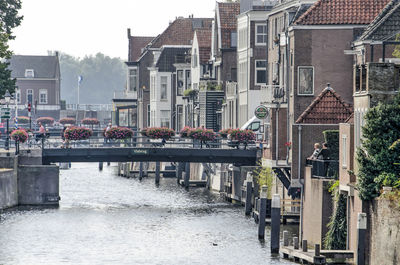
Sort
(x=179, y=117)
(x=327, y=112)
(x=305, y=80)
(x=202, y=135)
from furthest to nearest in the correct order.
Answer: (x=179, y=117), (x=202, y=135), (x=305, y=80), (x=327, y=112)

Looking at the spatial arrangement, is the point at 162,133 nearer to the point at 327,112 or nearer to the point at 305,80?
the point at 305,80

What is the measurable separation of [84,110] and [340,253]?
152 metres

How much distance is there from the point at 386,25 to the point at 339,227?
16.9 meters

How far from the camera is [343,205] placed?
49031 mm

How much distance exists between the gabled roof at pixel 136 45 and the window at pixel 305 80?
77.8 meters

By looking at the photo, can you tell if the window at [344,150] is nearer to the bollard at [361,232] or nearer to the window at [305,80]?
the bollard at [361,232]

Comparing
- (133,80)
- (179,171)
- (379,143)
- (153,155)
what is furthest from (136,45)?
(379,143)

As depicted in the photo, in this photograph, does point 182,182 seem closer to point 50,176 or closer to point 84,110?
point 50,176

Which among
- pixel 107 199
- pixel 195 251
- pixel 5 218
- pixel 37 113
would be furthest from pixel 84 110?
pixel 195 251

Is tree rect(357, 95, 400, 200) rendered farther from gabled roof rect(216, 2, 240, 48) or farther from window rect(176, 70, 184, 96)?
A: window rect(176, 70, 184, 96)

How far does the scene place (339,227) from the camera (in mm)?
48938

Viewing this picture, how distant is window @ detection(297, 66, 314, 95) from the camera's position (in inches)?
2771

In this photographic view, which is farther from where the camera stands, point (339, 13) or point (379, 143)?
point (339, 13)

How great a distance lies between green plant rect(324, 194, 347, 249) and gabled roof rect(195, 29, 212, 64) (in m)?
61.8
